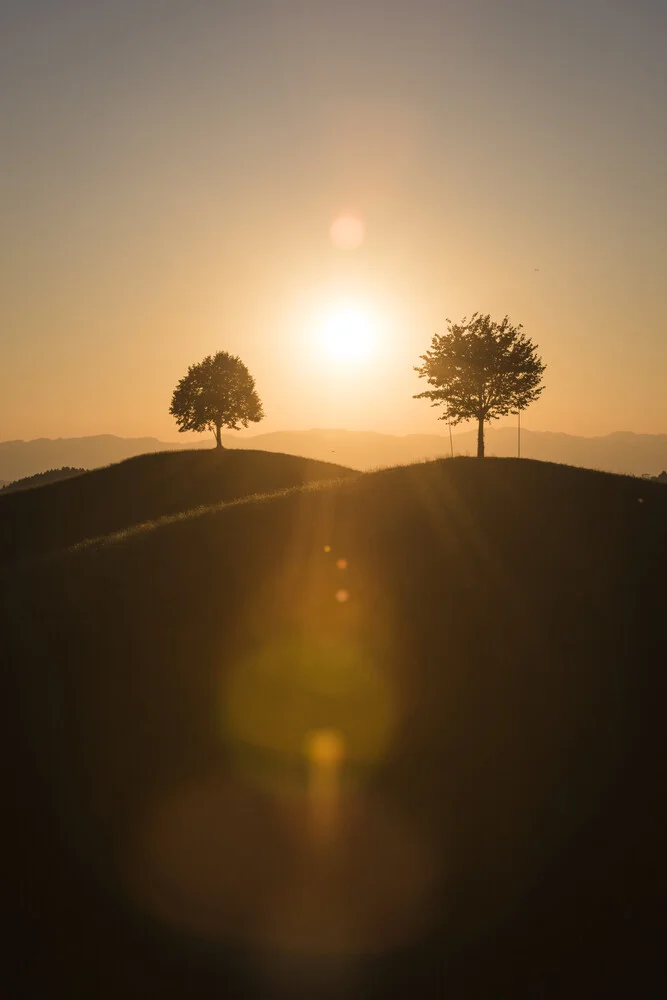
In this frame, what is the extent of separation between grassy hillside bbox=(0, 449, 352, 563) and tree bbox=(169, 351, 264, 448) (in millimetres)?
6745

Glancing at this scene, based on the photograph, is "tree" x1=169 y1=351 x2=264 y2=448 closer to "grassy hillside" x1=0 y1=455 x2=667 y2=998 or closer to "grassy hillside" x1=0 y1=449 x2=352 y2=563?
"grassy hillside" x1=0 y1=449 x2=352 y2=563

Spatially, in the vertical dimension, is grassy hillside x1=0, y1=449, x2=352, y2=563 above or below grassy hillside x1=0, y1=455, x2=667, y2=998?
above

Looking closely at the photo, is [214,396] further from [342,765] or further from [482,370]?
[342,765]

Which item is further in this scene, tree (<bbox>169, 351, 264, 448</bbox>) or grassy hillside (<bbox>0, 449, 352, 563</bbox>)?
tree (<bbox>169, 351, 264, 448</bbox>)

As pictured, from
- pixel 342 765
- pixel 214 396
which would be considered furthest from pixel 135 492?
pixel 342 765

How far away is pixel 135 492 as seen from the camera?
172 feet

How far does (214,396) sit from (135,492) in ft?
66.6

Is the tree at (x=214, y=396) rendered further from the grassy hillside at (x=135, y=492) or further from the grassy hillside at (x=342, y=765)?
the grassy hillside at (x=342, y=765)

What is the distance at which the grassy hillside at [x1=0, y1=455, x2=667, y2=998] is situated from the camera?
12.0 m

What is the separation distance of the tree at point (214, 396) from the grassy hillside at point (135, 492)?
674 centimetres

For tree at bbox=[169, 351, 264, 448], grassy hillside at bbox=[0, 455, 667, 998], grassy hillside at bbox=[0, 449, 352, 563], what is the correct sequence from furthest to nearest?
tree at bbox=[169, 351, 264, 448] → grassy hillside at bbox=[0, 449, 352, 563] → grassy hillside at bbox=[0, 455, 667, 998]

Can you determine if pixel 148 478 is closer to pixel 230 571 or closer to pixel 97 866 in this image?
pixel 230 571

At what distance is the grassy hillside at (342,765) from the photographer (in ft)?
39.5

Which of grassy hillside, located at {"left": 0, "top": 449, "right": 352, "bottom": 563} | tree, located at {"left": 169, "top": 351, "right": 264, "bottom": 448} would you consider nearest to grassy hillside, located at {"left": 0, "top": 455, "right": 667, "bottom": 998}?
grassy hillside, located at {"left": 0, "top": 449, "right": 352, "bottom": 563}
